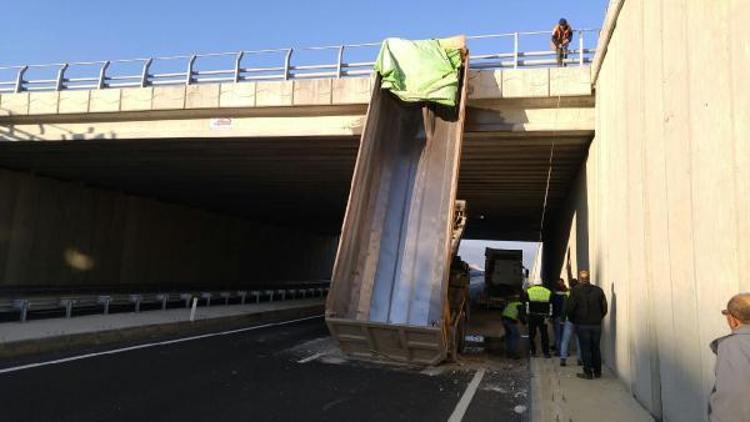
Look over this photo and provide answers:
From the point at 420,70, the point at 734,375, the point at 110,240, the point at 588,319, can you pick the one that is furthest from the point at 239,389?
the point at 110,240

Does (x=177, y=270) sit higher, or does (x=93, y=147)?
(x=93, y=147)

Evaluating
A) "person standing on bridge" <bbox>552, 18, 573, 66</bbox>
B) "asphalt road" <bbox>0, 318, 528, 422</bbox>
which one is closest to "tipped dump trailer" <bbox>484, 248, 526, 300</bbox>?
"person standing on bridge" <bbox>552, 18, 573, 66</bbox>

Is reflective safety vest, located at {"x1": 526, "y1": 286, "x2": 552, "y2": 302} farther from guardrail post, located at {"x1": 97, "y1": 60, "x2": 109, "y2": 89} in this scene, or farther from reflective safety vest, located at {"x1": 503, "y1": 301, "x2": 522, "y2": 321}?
guardrail post, located at {"x1": 97, "y1": 60, "x2": 109, "y2": 89}

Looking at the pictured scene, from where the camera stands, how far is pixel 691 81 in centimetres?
560

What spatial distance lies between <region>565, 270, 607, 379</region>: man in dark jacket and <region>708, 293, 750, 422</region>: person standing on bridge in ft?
20.6

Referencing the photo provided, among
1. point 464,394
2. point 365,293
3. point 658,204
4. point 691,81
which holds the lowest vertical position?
point 464,394

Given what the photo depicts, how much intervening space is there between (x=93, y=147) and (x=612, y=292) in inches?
679

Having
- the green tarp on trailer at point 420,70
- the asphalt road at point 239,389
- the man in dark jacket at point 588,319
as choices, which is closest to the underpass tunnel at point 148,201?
the green tarp on trailer at point 420,70

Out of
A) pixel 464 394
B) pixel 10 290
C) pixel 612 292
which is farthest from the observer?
Result: pixel 10 290

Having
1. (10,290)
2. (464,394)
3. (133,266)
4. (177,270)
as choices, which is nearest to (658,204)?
(464,394)

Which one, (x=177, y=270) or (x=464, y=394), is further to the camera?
(x=177, y=270)

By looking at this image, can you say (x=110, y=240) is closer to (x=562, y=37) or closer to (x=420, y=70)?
(x=420, y=70)

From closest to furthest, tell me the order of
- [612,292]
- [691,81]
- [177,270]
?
1. [691,81]
2. [612,292]
3. [177,270]

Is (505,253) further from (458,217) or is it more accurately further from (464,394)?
(464,394)
